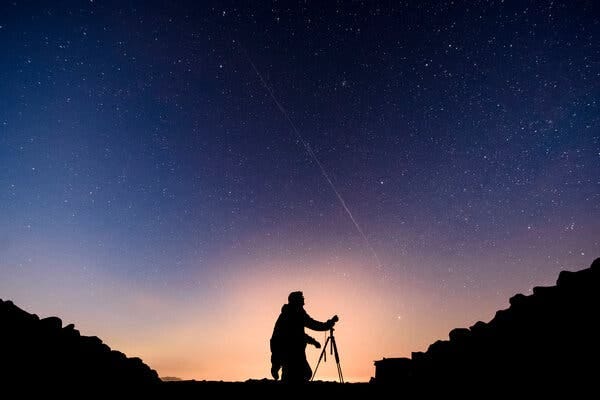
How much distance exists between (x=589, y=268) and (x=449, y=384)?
6.43 ft

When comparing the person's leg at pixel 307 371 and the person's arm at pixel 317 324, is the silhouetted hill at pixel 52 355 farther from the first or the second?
the person's arm at pixel 317 324

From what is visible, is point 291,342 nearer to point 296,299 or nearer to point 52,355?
point 296,299

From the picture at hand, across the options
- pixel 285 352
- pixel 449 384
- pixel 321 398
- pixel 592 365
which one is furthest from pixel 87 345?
pixel 592 365

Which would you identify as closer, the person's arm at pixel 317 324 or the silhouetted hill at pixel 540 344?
the silhouetted hill at pixel 540 344

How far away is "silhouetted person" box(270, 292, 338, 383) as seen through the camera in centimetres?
812

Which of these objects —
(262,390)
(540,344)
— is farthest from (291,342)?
(540,344)

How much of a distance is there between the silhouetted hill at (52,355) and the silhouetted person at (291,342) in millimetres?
3034

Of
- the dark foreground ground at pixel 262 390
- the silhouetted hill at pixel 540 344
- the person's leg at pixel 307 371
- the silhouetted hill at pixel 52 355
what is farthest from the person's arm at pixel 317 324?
the silhouetted hill at pixel 540 344

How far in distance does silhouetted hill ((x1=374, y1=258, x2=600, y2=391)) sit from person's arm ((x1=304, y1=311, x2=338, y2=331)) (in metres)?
4.48

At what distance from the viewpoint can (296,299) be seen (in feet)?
27.5

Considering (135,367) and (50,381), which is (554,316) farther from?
(135,367)

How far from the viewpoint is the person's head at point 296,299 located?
8.34m

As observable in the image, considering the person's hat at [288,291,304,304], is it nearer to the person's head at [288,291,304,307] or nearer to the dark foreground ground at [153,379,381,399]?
the person's head at [288,291,304,307]

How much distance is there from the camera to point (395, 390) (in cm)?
542
